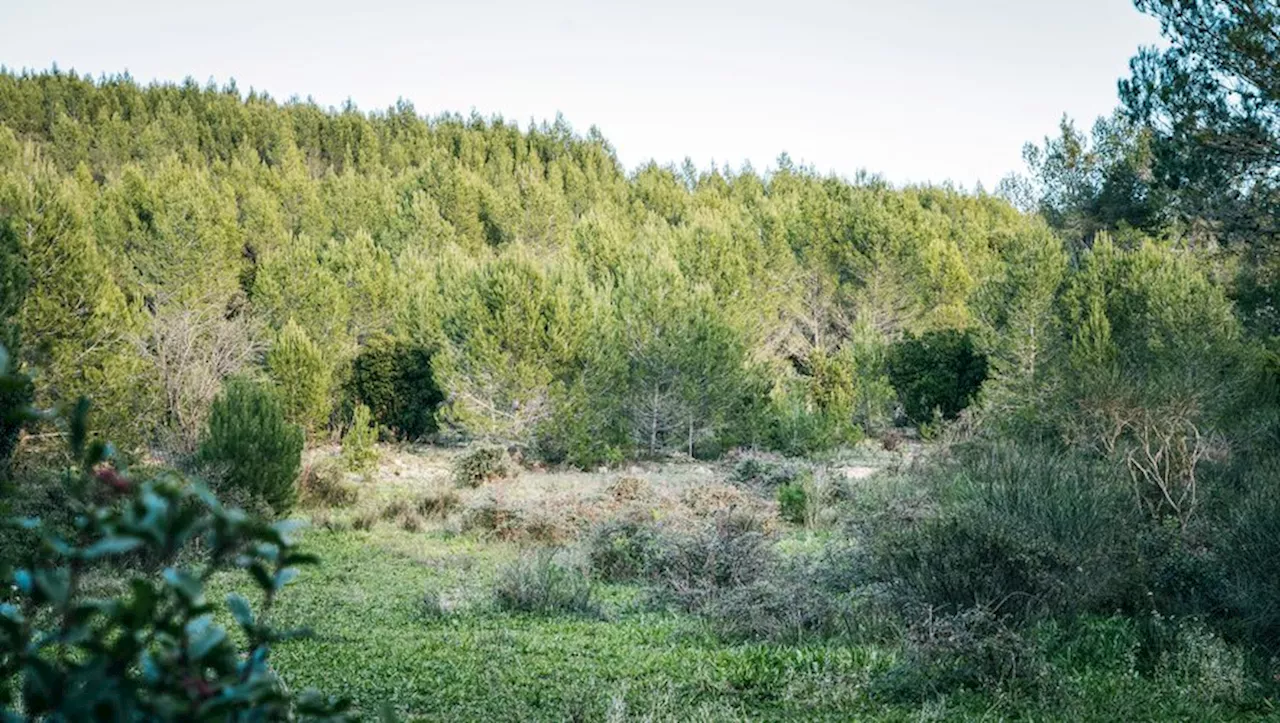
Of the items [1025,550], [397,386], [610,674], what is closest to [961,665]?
[1025,550]

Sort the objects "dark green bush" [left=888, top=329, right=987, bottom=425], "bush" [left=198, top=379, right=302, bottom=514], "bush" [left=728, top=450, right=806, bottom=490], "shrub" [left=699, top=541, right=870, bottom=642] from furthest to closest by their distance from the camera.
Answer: "dark green bush" [left=888, top=329, right=987, bottom=425] < "bush" [left=728, top=450, right=806, bottom=490] < "bush" [left=198, top=379, right=302, bottom=514] < "shrub" [left=699, top=541, right=870, bottom=642]

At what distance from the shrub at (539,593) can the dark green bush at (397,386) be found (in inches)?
826

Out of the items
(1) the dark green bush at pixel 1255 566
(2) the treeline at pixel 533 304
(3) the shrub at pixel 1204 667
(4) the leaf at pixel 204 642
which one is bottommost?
(3) the shrub at pixel 1204 667

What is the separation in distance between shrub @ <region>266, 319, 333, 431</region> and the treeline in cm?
6

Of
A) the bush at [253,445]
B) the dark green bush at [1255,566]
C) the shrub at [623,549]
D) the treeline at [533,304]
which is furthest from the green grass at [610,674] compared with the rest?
the treeline at [533,304]

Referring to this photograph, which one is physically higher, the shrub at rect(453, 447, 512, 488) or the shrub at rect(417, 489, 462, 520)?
the shrub at rect(453, 447, 512, 488)

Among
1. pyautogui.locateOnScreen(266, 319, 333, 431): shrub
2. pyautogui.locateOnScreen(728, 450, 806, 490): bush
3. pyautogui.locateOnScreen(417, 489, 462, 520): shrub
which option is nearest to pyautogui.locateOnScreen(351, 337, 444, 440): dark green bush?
pyautogui.locateOnScreen(266, 319, 333, 431): shrub

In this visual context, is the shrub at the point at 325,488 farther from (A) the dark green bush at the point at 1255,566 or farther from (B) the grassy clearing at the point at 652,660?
(A) the dark green bush at the point at 1255,566

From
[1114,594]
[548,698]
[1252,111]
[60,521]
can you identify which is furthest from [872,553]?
[60,521]

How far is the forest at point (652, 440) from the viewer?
21.6 ft

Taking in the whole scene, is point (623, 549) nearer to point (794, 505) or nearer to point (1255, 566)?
point (794, 505)

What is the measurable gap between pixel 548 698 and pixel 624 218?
1748 inches

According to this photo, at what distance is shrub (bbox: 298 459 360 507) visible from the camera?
19.8 meters

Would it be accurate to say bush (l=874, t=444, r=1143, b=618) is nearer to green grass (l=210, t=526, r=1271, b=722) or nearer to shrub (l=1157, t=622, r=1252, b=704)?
green grass (l=210, t=526, r=1271, b=722)
